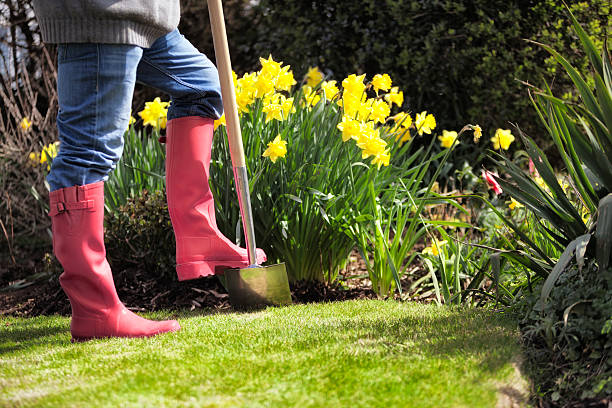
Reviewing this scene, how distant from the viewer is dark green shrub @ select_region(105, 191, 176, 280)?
320 cm

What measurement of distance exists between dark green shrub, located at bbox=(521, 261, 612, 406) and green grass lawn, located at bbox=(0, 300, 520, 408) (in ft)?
0.28

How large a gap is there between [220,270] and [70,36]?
42.8 inches

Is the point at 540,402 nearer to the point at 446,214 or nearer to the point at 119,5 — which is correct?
the point at 119,5

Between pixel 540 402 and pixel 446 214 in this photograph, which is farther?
pixel 446 214

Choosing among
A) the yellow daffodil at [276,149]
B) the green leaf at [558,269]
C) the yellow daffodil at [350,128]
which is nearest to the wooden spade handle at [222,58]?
the yellow daffodil at [276,149]

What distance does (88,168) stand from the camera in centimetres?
217

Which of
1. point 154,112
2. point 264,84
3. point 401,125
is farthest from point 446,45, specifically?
point 154,112

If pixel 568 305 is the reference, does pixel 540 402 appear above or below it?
below

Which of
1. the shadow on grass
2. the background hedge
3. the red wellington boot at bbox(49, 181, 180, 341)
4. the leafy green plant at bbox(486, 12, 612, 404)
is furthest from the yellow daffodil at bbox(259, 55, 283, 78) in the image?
the background hedge

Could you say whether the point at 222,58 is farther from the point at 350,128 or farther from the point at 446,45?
the point at 446,45

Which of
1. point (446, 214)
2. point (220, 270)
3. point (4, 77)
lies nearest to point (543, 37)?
point (446, 214)

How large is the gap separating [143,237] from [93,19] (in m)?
1.40

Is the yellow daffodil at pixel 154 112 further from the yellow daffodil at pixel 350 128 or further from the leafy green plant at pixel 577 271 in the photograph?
the leafy green plant at pixel 577 271

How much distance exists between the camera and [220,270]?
2707mm
